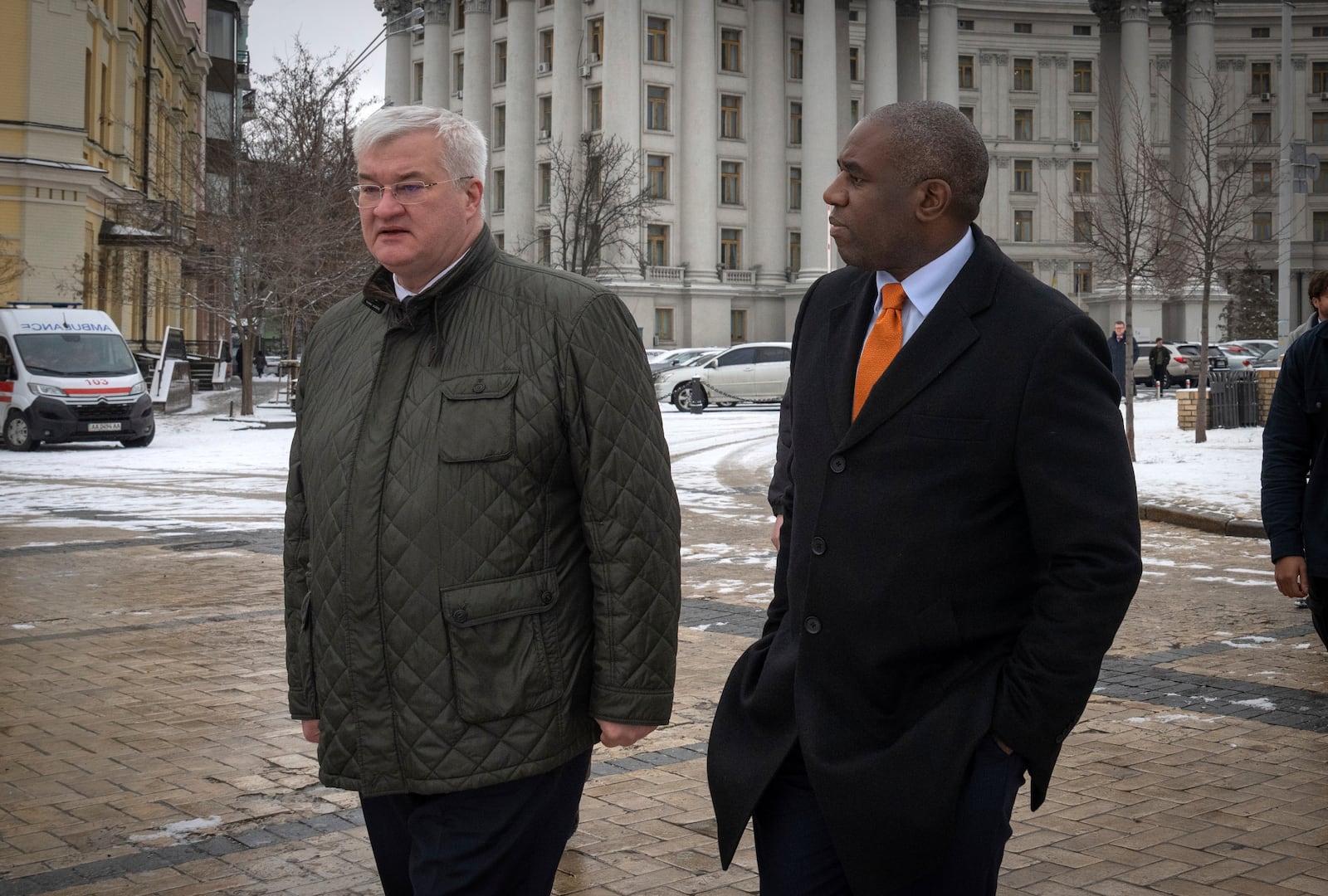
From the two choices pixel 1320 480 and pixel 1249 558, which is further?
pixel 1249 558

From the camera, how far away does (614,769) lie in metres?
6.27

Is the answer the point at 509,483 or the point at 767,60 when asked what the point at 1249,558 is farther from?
the point at 767,60

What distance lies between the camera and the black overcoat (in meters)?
2.68

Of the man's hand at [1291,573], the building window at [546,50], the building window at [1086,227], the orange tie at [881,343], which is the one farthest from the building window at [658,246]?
the orange tie at [881,343]

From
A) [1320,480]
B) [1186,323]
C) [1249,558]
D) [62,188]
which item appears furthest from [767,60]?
[1320,480]

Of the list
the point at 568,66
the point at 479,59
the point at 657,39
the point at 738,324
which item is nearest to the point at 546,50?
the point at 568,66

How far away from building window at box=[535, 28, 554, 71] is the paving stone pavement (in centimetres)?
6310

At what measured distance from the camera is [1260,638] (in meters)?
9.27

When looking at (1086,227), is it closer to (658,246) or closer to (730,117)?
(730,117)

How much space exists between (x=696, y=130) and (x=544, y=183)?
313 inches

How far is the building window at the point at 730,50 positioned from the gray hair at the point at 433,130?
228 feet

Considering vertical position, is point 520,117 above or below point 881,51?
below

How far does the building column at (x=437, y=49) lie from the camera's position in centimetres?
7800

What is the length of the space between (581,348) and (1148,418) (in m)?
32.2
